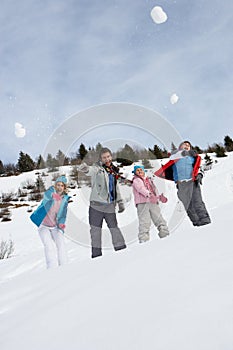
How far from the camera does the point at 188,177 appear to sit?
16.4ft

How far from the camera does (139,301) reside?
1458 millimetres

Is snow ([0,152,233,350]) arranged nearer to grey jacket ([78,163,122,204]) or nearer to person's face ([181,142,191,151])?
grey jacket ([78,163,122,204])

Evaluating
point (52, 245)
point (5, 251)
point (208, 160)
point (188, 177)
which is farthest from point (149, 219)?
point (208, 160)

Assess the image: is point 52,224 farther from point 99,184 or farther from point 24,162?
point 24,162

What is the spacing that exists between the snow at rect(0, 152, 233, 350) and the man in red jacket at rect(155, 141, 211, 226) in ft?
6.77

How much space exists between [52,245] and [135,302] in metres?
3.27

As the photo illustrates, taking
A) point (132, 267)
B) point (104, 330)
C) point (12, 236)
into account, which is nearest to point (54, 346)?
point (104, 330)

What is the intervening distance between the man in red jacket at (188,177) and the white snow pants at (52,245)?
1927mm

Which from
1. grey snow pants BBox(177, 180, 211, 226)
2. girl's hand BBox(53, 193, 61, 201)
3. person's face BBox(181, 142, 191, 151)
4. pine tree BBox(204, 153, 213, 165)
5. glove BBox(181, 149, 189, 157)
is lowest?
grey snow pants BBox(177, 180, 211, 226)

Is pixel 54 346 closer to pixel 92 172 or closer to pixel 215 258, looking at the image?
pixel 215 258

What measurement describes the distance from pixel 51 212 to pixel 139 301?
10.8 feet

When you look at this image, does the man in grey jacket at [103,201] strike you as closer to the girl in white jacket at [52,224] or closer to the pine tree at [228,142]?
the girl in white jacket at [52,224]

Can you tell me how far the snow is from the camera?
1.11 m

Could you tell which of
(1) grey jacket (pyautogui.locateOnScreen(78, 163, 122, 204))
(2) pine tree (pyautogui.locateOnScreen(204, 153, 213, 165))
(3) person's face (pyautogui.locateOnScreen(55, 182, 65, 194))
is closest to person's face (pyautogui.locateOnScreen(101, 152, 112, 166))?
(1) grey jacket (pyautogui.locateOnScreen(78, 163, 122, 204))
